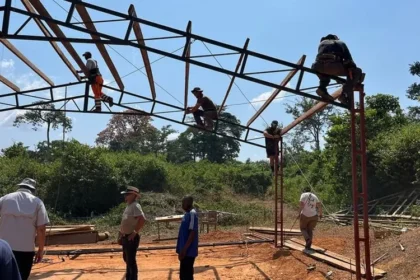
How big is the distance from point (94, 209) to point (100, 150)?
413cm

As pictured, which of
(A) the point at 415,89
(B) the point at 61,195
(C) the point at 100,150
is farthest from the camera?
Answer: (A) the point at 415,89

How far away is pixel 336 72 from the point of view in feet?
25.3

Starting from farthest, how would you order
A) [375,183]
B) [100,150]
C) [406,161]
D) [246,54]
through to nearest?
[100,150] → [375,183] → [406,161] → [246,54]

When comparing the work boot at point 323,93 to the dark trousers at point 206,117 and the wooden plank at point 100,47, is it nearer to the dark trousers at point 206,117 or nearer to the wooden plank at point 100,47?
the wooden plank at point 100,47

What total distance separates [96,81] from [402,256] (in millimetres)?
8819

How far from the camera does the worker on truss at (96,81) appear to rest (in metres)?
12.0

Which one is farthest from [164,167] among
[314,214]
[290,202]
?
[314,214]

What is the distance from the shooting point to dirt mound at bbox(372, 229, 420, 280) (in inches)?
312

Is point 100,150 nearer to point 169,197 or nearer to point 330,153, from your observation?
point 169,197

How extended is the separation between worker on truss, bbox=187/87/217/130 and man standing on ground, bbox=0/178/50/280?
25.7ft

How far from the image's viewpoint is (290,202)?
111ft

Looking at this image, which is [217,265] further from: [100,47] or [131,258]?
[100,47]

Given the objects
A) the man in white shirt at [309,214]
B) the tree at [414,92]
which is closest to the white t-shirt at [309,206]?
the man in white shirt at [309,214]

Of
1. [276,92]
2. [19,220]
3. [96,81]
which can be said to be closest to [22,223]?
[19,220]
